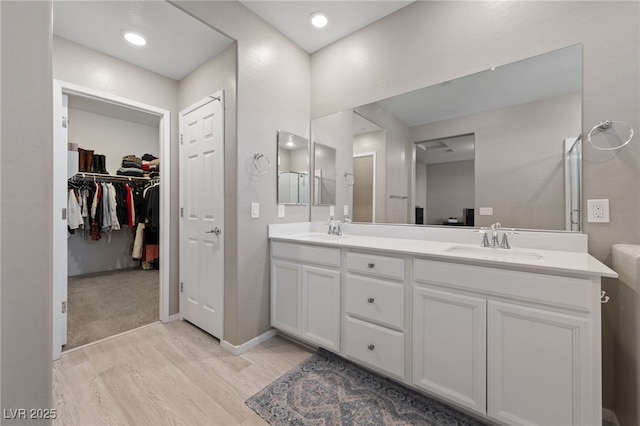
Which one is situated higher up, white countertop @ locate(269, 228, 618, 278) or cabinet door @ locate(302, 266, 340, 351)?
white countertop @ locate(269, 228, 618, 278)

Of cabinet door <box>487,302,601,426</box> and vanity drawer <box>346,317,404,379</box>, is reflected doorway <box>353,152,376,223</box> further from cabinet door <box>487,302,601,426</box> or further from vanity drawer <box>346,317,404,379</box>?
cabinet door <box>487,302,601,426</box>

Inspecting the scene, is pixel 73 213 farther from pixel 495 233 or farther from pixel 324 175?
pixel 495 233

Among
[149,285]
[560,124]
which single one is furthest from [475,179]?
[149,285]

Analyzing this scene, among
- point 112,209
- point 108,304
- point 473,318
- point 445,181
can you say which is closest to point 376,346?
point 473,318

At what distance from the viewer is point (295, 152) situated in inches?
98.0

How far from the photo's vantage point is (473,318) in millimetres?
1274

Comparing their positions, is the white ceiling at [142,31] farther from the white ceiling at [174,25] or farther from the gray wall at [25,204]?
the gray wall at [25,204]

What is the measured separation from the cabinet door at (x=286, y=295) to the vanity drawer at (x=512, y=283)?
971 millimetres

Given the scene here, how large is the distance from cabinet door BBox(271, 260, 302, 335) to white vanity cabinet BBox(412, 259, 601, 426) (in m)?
0.92

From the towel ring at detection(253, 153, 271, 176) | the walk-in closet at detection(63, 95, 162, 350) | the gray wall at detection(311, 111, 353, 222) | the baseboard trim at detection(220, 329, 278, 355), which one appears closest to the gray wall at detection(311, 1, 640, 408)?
the gray wall at detection(311, 111, 353, 222)

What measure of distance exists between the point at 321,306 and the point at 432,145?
1494mm

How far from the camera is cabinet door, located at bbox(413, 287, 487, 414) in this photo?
4.13ft

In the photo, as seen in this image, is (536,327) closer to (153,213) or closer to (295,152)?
(295,152)

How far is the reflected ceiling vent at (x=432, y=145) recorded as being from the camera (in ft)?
6.38
